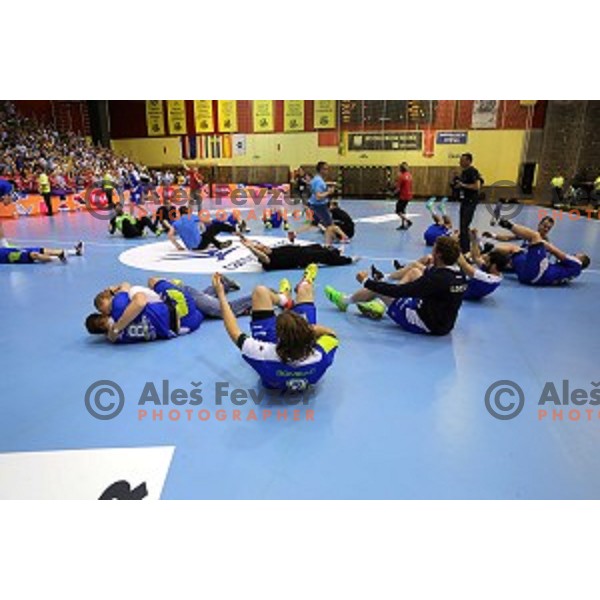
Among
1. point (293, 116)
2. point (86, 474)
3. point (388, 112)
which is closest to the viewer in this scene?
point (86, 474)

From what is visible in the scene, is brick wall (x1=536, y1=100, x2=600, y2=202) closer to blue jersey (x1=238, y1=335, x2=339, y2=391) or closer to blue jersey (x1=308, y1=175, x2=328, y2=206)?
blue jersey (x1=308, y1=175, x2=328, y2=206)

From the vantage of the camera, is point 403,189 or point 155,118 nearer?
point 403,189

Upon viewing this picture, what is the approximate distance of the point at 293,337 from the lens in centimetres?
279

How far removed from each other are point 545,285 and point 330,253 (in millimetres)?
2885

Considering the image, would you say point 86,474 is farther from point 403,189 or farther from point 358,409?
point 403,189

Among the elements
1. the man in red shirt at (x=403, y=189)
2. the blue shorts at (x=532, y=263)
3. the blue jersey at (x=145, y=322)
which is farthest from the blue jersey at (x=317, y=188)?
the blue jersey at (x=145, y=322)

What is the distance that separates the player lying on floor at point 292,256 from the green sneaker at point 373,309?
2.03m

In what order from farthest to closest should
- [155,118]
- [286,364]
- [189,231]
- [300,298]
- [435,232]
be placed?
[155,118]
[435,232]
[189,231]
[300,298]
[286,364]

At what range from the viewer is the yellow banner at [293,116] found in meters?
20.8

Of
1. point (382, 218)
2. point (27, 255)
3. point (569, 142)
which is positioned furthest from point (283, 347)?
point (569, 142)

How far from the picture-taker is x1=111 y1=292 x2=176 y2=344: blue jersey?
12.9ft

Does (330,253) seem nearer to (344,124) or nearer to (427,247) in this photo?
(427,247)

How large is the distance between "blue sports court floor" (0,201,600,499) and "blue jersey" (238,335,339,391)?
0.65ft

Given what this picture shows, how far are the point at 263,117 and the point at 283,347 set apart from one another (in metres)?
20.8
